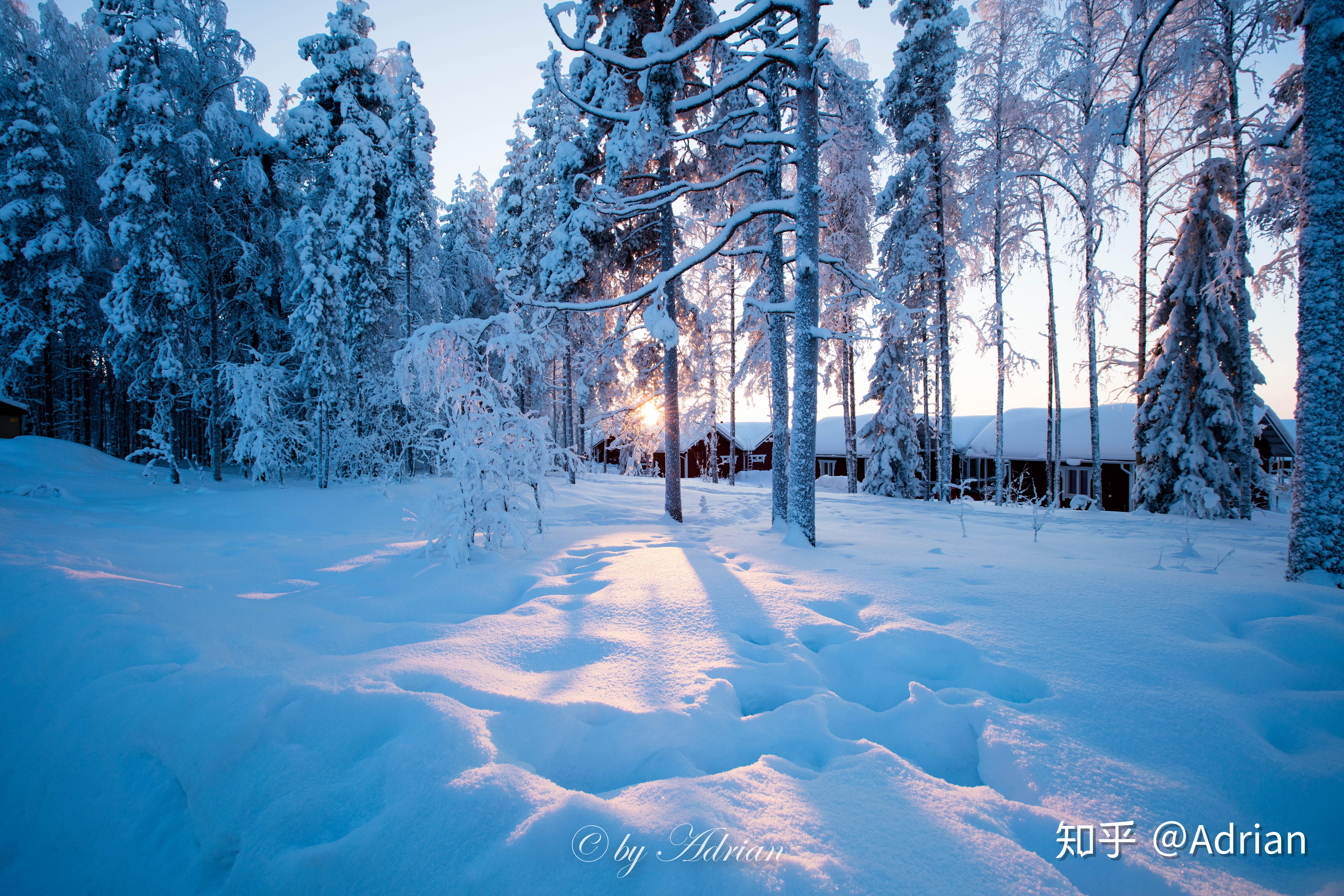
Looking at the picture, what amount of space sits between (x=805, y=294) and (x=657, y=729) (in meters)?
6.06

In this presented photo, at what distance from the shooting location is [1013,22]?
14250 mm

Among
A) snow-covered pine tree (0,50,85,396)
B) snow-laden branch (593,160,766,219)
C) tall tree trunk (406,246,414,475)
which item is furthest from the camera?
tall tree trunk (406,246,414,475)

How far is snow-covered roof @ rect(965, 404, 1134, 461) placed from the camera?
A: 21.6 metres

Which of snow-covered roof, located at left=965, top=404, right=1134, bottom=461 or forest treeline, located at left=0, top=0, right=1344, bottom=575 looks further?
snow-covered roof, located at left=965, top=404, right=1134, bottom=461

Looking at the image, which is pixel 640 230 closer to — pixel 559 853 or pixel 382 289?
pixel 559 853

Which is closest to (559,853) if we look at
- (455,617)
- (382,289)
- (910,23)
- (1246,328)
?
(455,617)

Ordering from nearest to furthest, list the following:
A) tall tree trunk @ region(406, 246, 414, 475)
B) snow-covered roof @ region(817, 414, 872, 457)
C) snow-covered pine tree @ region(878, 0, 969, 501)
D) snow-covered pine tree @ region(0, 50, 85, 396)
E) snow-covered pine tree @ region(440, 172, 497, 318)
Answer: snow-covered pine tree @ region(878, 0, 969, 501) → snow-covered pine tree @ region(0, 50, 85, 396) → tall tree trunk @ region(406, 246, 414, 475) → snow-covered pine tree @ region(440, 172, 497, 318) → snow-covered roof @ region(817, 414, 872, 457)

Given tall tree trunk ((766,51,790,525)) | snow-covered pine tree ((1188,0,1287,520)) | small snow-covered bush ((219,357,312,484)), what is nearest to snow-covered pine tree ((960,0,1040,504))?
snow-covered pine tree ((1188,0,1287,520))

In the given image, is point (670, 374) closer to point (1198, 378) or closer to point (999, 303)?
point (999, 303)

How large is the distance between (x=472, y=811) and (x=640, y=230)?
10146 millimetres

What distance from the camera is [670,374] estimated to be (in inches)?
388

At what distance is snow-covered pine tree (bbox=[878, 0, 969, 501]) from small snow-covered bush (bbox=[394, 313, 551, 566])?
12.2 meters
